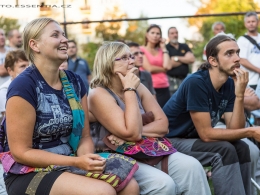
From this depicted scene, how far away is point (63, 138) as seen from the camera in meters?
3.44

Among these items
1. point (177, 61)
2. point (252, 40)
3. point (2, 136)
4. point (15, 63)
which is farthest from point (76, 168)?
point (177, 61)

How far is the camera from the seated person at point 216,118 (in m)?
4.13

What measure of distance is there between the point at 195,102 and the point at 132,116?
2.63 feet

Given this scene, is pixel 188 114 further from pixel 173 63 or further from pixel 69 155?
pixel 173 63

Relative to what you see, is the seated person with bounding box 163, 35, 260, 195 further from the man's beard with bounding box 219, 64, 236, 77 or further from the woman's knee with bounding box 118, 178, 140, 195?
the woman's knee with bounding box 118, 178, 140, 195

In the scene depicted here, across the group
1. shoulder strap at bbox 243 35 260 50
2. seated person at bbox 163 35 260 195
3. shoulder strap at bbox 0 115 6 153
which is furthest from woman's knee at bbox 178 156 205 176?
shoulder strap at bbox 243 35 260 50

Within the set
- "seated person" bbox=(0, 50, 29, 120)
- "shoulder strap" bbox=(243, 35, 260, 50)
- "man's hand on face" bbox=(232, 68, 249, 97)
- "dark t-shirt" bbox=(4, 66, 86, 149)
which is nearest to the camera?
"dark t-shirt" bbox=(4, 66, 86, 149)

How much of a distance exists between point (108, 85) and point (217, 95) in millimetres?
1035

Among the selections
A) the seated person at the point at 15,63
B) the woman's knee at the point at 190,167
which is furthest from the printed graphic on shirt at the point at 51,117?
the seated person at the point at 15,63

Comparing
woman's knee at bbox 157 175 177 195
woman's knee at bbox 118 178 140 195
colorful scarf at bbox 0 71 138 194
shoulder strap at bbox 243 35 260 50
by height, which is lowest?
woman's knee at bbox 157 175 177 195

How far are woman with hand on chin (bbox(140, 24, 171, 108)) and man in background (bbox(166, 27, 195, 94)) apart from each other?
2.38 feet

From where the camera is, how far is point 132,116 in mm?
3688

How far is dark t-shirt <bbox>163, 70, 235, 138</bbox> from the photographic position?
4289 mm

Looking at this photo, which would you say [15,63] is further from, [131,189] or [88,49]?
[88,49]
